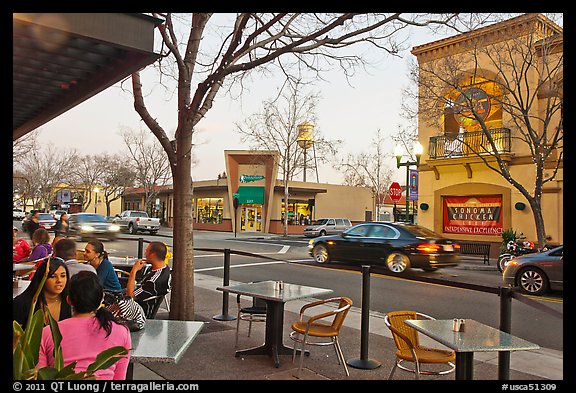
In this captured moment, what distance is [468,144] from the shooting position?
21594mm

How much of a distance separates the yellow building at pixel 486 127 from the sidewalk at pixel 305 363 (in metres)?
12.9

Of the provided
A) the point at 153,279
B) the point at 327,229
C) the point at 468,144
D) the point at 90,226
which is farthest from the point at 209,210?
the point at 153,279

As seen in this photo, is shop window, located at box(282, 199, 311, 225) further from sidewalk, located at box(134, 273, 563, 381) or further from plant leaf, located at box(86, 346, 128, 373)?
plant leaf, located at box(86, 346, 128, 373)

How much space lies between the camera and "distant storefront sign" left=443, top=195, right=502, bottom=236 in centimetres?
2212

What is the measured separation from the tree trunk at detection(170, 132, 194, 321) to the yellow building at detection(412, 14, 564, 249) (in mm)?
13129

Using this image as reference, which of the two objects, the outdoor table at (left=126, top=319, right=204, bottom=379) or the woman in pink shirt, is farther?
the outdoor table at (left=126, top=319, right=204, bottom=379)

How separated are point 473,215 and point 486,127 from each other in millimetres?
5141

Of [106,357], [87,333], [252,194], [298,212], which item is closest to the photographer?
[106,357]

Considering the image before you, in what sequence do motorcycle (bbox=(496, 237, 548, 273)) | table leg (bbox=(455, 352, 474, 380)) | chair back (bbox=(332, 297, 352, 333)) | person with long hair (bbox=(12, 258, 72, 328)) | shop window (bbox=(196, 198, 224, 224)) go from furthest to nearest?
shop window (bbox=(196, 198, 224, 224)) → motorcycle (bbox=(496, 237, 548, 273)) → chair back (bbox=(332, 297, 352, 333)) → person with long hair (bbox=(12, 258, 72, 328)) → table leg (bbox=(455, 352, 474, 380))

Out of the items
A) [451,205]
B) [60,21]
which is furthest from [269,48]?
[451,205]

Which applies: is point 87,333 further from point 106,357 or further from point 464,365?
point 464,365

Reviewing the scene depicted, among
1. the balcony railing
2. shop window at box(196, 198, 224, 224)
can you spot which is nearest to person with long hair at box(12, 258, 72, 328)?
the balcony railing

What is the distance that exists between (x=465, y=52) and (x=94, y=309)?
2113 centimetres

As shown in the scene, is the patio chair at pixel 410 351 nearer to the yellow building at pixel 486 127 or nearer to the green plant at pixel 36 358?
the green plant at pixel 36 358
